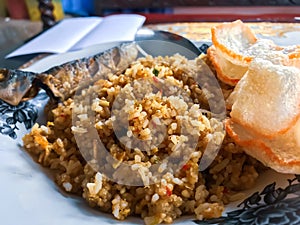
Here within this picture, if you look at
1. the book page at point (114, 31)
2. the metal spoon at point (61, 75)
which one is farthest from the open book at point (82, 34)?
the metal spoon at point (61, 75)

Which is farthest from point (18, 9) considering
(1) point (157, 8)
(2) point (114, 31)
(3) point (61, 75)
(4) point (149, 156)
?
(4) point (149, 156)

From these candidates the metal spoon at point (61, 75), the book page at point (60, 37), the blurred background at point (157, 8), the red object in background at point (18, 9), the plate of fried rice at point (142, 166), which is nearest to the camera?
the plate of fried rice at point (142, 166)

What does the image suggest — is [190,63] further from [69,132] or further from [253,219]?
[253,219]

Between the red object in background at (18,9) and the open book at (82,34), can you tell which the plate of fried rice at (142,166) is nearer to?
the open book at (82,34)

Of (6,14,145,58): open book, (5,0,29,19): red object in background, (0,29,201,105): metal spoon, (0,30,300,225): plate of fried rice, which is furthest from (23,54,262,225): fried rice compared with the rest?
(5,0,29,19): red object in background

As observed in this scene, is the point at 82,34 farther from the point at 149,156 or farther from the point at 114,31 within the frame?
the point at 149,156
